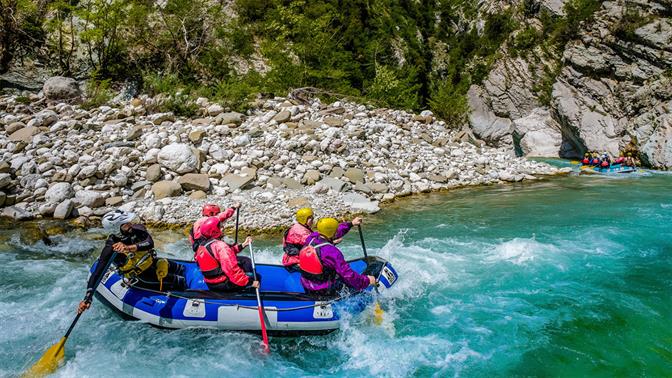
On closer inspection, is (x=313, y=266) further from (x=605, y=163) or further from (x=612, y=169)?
(x=612, y=169)

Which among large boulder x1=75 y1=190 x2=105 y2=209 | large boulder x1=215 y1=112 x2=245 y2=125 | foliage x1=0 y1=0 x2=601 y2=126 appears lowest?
large boulder x1=75 y1=190 x2=105 y2=209

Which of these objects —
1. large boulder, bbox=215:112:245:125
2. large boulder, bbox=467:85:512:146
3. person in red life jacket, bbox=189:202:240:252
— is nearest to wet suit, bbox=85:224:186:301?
person in red life jacket, bbox=189:202:240:252

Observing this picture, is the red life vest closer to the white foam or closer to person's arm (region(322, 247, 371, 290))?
person's arm (region(322, 247, 371, 290))

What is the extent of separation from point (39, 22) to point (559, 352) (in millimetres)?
22932

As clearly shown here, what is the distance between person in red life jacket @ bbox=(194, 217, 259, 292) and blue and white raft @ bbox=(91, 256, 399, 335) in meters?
0.14

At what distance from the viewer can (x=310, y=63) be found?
19609mm

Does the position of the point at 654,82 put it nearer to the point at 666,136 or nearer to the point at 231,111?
the point at 666,136

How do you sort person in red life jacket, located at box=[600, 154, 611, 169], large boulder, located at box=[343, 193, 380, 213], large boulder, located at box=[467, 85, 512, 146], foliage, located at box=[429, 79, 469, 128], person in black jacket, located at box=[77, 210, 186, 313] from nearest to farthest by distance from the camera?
person in black jacket, located at box=[77, 210, 186, 313] < large boulder, located at box=[343, 193, 380, 213] < person in red life jacket, located at box=[600, 154, 611, 169] < foliage, located at box=[429, 79, 469, 128] < large boulder, located at box=[467, 85, 512, 146]

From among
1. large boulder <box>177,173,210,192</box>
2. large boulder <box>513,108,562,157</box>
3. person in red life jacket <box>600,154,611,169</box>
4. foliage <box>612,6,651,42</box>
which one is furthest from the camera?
large boulder <box>513,108,562,157</box>

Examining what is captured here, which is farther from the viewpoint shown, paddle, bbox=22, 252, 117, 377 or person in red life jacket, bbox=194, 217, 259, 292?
person in red life jacket, bbox=194, 217, 259, 292

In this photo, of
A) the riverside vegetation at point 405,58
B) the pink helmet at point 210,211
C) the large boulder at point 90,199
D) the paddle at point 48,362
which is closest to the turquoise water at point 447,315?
the paddle at point 48,362

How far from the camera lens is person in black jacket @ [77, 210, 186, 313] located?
4.77m

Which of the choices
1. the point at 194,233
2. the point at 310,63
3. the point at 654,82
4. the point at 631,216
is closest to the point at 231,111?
the point at 310,63

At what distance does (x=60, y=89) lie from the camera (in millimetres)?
14703
